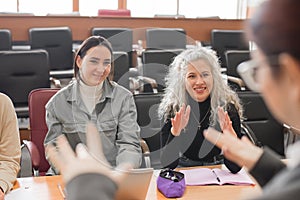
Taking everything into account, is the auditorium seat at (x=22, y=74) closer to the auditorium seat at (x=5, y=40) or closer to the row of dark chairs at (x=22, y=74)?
the row of dark chairs at (x=22, y=74)

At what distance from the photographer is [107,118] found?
2.20 m

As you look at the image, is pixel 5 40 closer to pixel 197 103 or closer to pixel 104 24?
pixel 104 24

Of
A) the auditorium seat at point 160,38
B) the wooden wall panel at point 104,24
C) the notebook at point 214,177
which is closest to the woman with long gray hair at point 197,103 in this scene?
the notebook at point 214,177

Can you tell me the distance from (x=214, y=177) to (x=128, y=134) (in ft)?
1.59

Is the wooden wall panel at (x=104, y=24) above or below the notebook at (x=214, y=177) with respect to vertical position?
above

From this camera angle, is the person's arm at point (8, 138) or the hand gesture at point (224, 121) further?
the person's arm at point (8, 138)

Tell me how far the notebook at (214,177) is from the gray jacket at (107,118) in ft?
0.93

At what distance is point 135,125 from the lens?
239 centimetres

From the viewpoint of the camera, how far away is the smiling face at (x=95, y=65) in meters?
2.12

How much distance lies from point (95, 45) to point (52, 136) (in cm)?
49

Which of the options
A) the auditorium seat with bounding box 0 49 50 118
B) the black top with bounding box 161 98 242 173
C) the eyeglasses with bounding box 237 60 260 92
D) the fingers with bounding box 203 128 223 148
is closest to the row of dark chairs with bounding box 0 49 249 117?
the auditorium seat with bounding box 0 49 50 118

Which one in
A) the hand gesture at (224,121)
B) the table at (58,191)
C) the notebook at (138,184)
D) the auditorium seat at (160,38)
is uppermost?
the auditorium seat at (160,38)

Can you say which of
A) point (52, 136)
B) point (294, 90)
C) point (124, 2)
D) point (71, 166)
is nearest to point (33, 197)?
point (52, 136)

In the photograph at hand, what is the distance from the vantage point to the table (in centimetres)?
184
